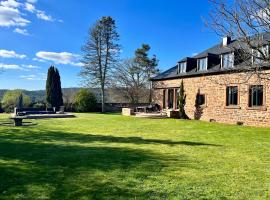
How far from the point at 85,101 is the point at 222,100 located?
1990cm

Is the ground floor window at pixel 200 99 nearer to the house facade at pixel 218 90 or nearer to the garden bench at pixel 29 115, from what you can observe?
the house facade at pixel 218 90

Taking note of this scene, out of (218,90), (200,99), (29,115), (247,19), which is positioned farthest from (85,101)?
(247,19)

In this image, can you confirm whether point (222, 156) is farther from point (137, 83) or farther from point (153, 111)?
point (137, 83)

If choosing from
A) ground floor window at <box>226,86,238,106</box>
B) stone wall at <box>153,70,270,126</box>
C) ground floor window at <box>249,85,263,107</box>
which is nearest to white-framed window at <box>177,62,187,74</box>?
stone wall at <box>153,70,270,126</box>

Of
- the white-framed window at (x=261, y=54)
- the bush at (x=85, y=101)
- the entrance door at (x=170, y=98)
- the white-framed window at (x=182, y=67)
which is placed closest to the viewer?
the white-framed window at (x=261, y=54)

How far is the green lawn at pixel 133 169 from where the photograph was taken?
638 cm

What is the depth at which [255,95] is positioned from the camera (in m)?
22.0

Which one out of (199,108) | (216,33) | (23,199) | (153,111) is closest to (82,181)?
(23,199)

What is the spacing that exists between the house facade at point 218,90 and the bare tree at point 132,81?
17.7m

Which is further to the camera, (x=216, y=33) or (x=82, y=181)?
(x=216, y=33)

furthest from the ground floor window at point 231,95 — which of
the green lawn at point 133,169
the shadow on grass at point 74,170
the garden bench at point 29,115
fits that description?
the garden bench at point 29,115

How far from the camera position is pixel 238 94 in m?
23.3

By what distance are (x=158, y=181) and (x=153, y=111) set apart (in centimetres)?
2678

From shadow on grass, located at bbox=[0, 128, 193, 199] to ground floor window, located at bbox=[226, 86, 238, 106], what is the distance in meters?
14.5
